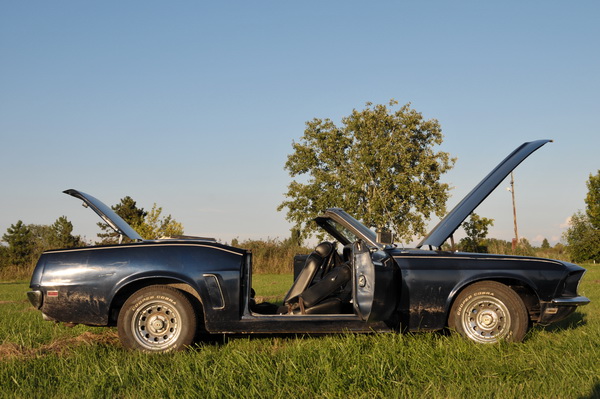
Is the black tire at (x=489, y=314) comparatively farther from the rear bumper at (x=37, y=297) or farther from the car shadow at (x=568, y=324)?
the rear bumper at (x=37, y=297)

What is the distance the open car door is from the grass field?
0.29m

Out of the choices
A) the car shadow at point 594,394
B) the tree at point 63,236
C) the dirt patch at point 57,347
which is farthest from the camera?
the tree at point 63,236

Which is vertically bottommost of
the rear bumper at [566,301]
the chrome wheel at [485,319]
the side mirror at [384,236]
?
the chrome wheel at [485,319]

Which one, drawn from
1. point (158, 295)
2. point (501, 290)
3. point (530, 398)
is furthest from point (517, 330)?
point (158, 295)

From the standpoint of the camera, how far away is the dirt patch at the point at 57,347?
5715 millimetres

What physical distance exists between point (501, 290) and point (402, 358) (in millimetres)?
1642

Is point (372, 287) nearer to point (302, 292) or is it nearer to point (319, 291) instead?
point (319, 291)

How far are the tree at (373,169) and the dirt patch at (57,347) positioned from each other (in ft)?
120

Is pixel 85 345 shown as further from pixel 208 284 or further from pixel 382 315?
pixel 382 315

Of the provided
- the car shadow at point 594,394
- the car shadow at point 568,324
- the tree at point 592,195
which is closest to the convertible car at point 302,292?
the car shadow at point 568,324

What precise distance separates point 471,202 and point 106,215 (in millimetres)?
4095

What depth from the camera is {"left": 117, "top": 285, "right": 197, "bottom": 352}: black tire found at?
5.72 m

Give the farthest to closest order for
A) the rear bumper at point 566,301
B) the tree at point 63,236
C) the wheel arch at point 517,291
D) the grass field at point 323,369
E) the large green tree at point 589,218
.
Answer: the tree at point 63,236, the large green tree at point 589,218, the rear bumper at point 566,301, the wheel arch at point 517,291, the grass field at point 323,369

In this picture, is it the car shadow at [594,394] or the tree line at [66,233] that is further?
the tree line at [66,233]
